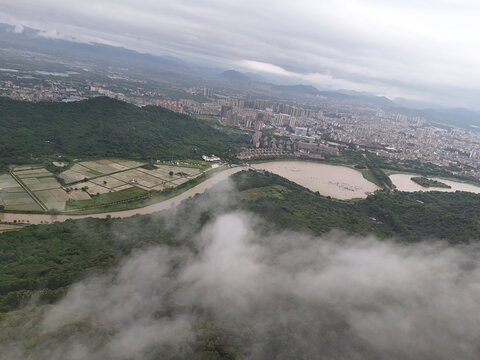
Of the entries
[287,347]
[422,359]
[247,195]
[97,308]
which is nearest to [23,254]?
[97,308]

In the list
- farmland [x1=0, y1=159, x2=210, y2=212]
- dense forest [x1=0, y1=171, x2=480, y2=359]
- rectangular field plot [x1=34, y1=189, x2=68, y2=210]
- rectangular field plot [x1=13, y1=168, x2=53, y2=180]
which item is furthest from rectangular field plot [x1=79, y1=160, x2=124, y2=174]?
dense forest [x1=0, y1=171, x2=480, y2=359]

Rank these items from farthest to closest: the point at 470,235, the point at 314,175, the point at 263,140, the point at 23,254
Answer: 1. the point at 263,140
2. the point at 314,175
3. the point at 470,235
4. the point at 23,254

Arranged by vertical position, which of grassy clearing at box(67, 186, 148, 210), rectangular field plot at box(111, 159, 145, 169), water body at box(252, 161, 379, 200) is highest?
water body at box(252, 161, 379, 200)

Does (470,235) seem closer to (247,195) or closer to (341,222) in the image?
(341,222)

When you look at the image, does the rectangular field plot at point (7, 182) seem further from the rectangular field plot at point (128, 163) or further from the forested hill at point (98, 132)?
the rectangular field plot at point (128, 163)

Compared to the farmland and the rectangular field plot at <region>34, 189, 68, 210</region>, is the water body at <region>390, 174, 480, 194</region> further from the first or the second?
the rectangular field plot at <region>34, 189, 68, 210</region>

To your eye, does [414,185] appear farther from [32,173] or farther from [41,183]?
[32,173]

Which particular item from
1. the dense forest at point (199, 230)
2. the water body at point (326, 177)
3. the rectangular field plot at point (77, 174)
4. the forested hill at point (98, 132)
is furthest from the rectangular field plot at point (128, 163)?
the water body at point (326, 177)
